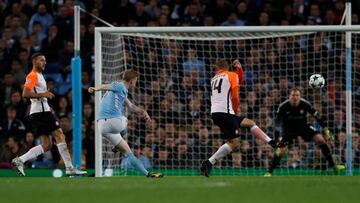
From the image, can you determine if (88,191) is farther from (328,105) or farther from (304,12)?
(304,12)

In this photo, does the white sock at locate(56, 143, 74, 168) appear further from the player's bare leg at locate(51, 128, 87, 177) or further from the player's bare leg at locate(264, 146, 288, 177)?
the player's bare leg at locate(264, 146, 288, 177)

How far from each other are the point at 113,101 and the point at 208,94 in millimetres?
4817

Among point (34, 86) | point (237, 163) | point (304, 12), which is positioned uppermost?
point (304, 12)

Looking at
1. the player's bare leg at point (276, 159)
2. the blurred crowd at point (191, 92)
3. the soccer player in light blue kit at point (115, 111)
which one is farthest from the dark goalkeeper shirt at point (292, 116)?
the soccer player in light blue kit at point (115, 111)

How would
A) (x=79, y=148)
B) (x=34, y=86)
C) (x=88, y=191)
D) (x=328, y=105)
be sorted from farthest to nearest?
(x=328, y=105)
(x=79, y=148)
(x=34, y=86)
(x=88, y=191)

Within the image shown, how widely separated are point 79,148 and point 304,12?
7.47 meters

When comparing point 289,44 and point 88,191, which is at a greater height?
point 289,44

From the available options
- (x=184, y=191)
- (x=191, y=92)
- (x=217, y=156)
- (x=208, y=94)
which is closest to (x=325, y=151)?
(x=208, y=94)

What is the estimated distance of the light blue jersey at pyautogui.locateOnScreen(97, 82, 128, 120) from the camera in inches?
569

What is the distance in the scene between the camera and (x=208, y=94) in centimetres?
1909

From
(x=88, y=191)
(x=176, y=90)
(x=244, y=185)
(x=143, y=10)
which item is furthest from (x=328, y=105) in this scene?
(x=88, y=191)

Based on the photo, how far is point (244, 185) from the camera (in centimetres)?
1157

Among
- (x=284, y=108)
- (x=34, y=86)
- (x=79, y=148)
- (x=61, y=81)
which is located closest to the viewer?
(x=34, y=86)

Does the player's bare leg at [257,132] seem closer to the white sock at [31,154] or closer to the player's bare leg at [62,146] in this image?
the player's bare leg at [62,146]
